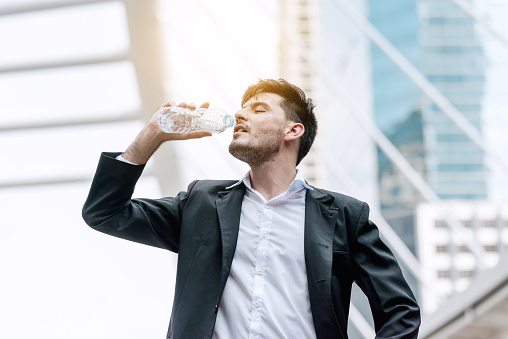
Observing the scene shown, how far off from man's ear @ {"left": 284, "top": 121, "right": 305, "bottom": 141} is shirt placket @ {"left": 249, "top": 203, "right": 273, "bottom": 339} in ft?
0.91

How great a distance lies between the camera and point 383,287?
5.79ft

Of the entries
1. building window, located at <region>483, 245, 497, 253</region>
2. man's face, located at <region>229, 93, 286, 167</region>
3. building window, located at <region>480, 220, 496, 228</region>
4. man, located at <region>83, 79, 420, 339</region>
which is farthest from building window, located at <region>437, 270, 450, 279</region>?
man, located at <region>83, 79, 420, 339</region>

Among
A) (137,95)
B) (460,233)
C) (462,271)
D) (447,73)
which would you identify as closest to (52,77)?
(137,95)

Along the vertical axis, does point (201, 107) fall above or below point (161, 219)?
above

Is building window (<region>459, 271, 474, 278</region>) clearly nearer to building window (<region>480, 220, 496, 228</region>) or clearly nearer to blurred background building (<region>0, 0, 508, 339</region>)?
building window (<region>480, 220, 496, 228</region>)

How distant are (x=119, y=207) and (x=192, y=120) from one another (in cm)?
44

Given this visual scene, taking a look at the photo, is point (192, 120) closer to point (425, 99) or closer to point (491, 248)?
point (491, 248)

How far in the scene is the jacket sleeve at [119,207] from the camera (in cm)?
178

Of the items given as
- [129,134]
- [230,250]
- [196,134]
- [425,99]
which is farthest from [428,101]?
[230,250]

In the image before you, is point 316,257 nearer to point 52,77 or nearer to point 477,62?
point 52,77

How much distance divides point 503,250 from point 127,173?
6.27 feet

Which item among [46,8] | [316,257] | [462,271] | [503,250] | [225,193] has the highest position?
[46,8]

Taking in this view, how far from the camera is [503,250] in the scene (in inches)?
121

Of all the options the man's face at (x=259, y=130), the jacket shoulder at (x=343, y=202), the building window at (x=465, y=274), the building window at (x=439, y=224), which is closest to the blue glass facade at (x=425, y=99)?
the building window at (x=439, y=224)
